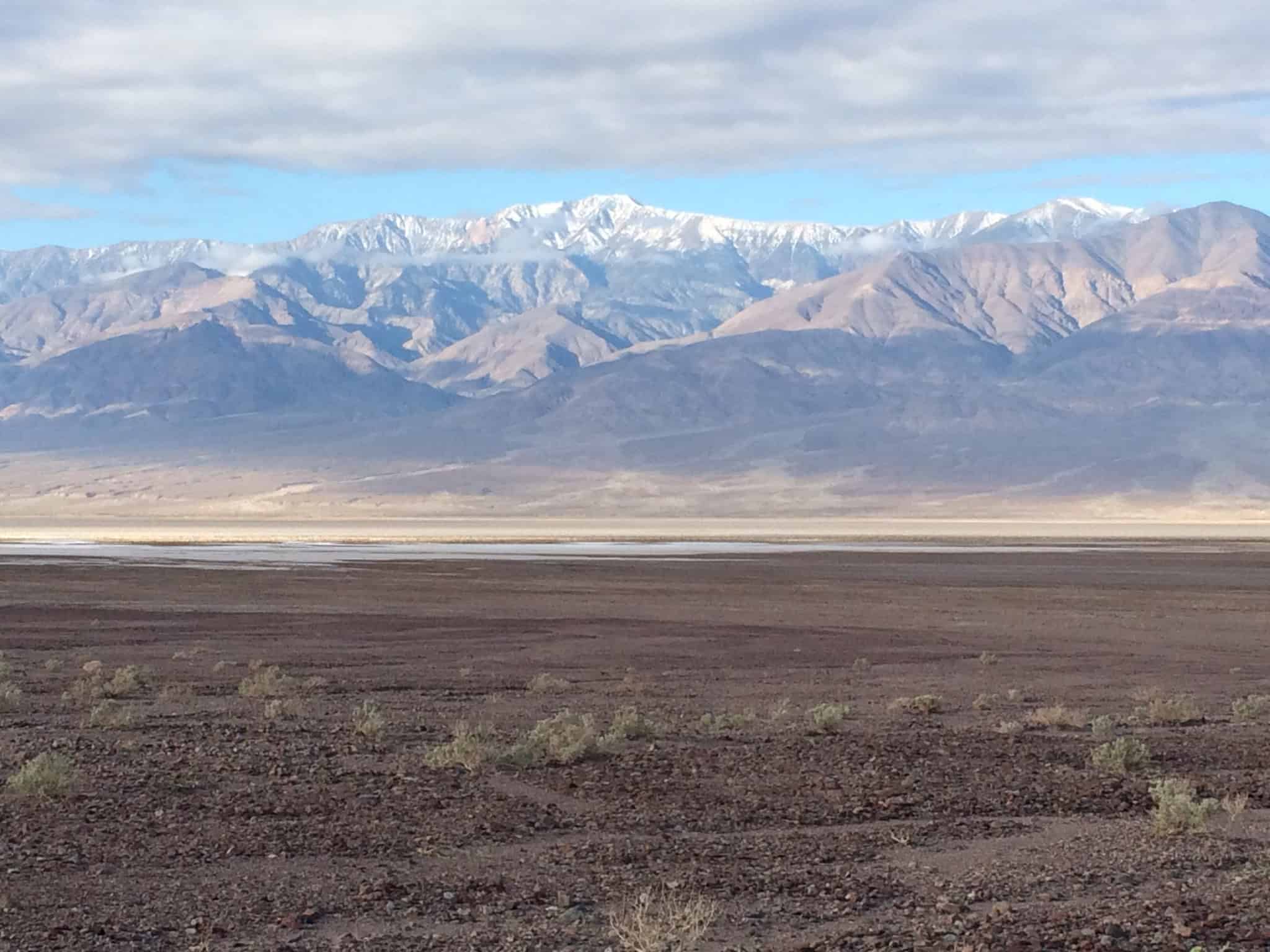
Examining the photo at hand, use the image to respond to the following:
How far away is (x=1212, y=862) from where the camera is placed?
385 inches

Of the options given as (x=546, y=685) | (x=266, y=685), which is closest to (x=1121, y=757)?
(x=546, y=685)

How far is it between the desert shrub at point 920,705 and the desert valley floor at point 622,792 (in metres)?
0.05

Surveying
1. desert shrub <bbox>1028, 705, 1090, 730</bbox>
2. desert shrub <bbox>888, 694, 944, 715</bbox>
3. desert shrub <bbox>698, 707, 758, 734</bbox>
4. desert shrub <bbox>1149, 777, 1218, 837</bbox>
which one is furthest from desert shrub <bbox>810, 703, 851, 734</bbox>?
desert shrub <bbox>1149, 777, 1218, 837</bbox>

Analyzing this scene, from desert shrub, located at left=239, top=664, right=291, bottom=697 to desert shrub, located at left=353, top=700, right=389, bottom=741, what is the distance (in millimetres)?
2859

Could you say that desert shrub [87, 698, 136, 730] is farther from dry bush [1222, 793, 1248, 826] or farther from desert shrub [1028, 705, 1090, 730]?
dry bush [1222, 793, 1248, 826]

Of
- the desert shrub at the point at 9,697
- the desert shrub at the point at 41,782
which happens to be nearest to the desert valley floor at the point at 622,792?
the desert shrub at the point at 41,782

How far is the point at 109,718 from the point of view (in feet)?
52.2

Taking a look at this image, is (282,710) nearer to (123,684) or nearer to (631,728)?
(123,684)

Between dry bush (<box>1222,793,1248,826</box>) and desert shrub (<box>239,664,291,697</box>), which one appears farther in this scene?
desert shrub (<box>239,664,291,697</box>)

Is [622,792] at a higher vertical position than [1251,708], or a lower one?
higher

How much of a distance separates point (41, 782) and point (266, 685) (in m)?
7.92

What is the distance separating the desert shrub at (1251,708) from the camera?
58.4 feet

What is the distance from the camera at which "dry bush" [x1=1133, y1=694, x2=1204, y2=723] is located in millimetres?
17406

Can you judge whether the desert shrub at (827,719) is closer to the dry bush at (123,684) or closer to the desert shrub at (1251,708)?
the desert shrub at (1251,708)
